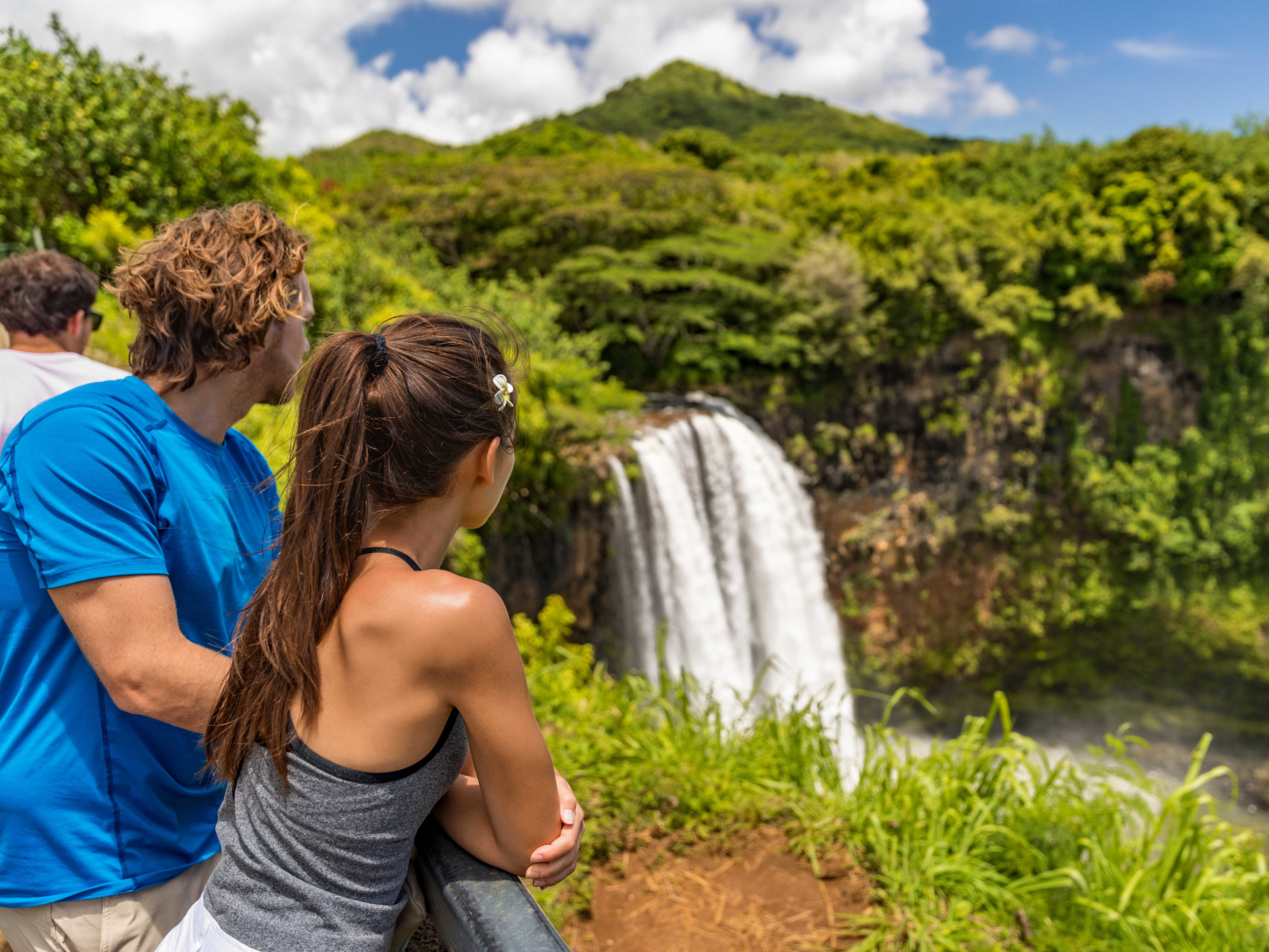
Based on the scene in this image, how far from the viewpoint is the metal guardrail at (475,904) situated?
809 mm

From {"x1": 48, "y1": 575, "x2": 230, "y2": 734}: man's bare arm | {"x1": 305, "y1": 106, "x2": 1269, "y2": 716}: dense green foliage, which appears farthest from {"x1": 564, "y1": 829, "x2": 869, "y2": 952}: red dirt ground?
{"x1": 305, "y1": 106, "x2": 1269, "y2": 716}: dense green foliage

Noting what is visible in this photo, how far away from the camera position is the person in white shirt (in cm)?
187

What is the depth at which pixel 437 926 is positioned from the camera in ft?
3.24

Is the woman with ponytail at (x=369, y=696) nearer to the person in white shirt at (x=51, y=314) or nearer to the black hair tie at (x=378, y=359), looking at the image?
the black hair tie at (x=378, y=359)

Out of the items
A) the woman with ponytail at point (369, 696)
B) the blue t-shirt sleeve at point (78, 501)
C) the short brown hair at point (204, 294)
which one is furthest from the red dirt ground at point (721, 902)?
the short brown hair at point (204, 294)

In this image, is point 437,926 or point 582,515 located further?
point 582,515

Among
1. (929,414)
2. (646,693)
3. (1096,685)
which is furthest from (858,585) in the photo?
(646,693)

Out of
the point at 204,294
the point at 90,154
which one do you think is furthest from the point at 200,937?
the point at 90,154

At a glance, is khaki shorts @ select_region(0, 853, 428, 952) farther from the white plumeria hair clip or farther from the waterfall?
the waterfall

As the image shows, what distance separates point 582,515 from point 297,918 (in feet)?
26.1

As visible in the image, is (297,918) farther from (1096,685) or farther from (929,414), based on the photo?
(1096,685)

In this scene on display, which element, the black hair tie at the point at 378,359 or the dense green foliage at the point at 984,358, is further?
the dense green foliage at the point at 984,358

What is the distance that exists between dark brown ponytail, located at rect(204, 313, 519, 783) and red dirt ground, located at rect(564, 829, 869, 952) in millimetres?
1710

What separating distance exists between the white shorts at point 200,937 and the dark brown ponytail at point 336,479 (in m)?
0.17
